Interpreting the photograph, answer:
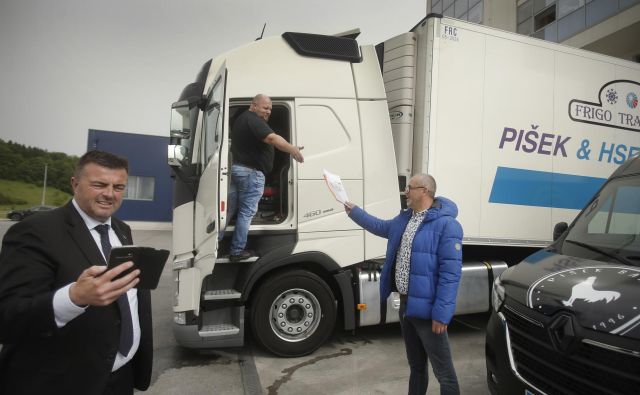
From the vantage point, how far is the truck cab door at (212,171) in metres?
3.37

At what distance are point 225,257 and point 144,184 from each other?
24007 mm

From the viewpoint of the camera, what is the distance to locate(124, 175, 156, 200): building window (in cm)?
2533

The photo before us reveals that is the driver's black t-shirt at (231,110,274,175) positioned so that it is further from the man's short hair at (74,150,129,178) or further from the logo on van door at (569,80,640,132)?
the logo on van door at (569,80,640,132)

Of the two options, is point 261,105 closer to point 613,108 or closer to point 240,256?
point 240,256

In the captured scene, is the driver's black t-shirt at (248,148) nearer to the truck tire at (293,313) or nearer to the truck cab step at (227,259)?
the truck cab step at (227,259)

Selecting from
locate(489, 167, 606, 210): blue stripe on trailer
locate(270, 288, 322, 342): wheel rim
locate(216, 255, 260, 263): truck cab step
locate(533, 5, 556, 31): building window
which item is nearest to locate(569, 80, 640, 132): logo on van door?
locate(489, 167, 606, 210): blue stripe on trailer

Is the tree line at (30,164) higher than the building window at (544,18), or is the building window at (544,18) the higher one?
the building window at (544,18)

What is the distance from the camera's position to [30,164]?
48.3 metres

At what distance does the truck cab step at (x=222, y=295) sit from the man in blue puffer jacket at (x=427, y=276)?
1.63 metres

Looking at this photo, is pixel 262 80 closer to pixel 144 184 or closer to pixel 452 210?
pixel 452 210

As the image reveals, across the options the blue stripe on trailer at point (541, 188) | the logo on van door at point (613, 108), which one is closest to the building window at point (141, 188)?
the blue stripe on trailer at point (541, 188)

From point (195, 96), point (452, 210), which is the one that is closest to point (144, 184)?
point (195, 96)

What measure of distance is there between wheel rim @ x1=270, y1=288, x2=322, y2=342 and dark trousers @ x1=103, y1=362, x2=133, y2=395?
2.20 m

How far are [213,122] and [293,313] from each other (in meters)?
2.05
